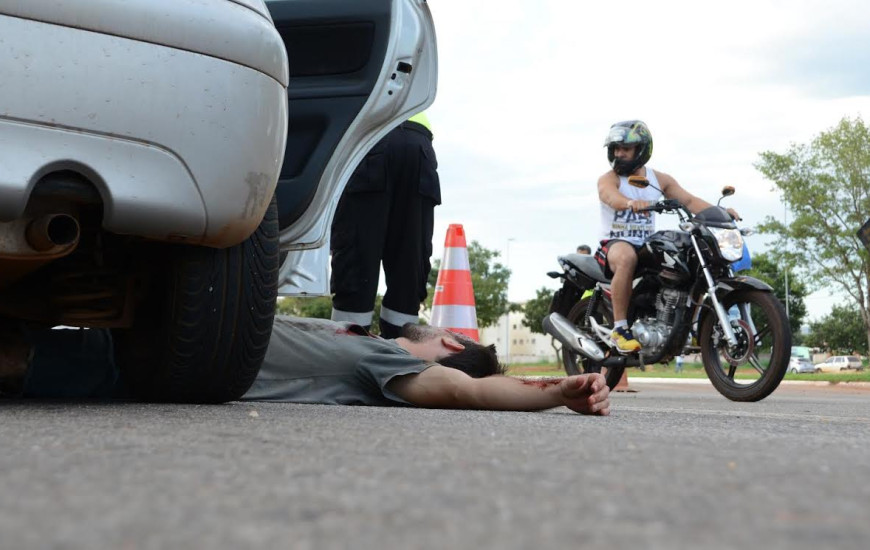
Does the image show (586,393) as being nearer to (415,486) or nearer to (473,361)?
(473,361)

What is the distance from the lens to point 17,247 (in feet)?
8.54

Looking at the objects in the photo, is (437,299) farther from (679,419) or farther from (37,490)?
(37,490)

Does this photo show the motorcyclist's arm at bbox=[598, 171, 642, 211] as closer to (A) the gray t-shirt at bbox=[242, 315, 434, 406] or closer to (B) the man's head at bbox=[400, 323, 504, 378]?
(B) the man's head at bbox=[400, 323, 504, 378]

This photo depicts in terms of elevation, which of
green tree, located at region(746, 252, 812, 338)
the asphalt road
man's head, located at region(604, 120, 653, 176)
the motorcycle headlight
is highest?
green tree, located at region(746, 252, 812, 338)

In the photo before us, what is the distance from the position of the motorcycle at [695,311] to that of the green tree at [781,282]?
20.8m

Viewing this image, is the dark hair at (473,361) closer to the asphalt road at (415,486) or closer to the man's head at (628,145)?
the asphalt road at (415,486)

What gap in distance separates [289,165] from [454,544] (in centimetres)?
325

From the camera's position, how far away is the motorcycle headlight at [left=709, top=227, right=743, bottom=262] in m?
6.38

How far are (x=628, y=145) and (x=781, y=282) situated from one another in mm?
51507

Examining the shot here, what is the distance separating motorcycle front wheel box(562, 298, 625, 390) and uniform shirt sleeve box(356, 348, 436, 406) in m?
3.46

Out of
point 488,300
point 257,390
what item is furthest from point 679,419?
point 488,300

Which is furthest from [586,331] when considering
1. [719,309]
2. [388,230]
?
[388,230]

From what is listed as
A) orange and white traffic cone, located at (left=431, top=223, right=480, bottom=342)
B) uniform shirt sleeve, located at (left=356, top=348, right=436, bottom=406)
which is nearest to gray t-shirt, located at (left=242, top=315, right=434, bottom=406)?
uniform shirt sleeve, located at (left=356, top=348, right=436, bottom=406)

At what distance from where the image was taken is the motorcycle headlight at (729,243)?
6.38 metres
